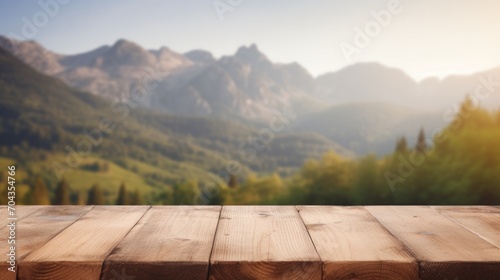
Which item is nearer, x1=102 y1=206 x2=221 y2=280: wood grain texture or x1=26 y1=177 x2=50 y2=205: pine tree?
x1=102 y1=206 x2=221 y2=280: wood grain texture

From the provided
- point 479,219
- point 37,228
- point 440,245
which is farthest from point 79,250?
point 479,219

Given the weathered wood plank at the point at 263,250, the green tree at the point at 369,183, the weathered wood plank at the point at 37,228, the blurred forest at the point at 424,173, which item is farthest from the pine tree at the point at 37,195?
the weathered wood plank at the point at 263,250

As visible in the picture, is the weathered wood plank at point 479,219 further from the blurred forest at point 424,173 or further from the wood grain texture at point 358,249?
the blurred forest at point 424,173

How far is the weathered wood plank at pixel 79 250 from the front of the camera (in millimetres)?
1113

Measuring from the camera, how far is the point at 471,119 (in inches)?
1674

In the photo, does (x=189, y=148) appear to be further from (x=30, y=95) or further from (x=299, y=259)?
(x=299, y=259)

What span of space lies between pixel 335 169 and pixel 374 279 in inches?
1766

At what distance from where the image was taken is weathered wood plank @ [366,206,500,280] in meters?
1.12

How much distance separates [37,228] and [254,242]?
0.79 meters

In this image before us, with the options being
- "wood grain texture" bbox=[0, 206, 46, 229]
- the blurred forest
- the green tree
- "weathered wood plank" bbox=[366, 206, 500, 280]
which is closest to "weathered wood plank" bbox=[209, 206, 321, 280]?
"weathered wood plank" bbox=[366, 206, 500, 280]

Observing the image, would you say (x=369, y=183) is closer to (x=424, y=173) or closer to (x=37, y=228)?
(x=424, y=173)

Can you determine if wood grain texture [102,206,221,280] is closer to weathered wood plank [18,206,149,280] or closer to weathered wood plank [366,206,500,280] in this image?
weathered wood plank [18,206,149,280]

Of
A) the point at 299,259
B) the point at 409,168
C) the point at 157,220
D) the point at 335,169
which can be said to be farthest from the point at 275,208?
the point at 335,169

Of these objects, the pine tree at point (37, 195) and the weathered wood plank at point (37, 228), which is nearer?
the weathered wood plank at point (37, 228)
